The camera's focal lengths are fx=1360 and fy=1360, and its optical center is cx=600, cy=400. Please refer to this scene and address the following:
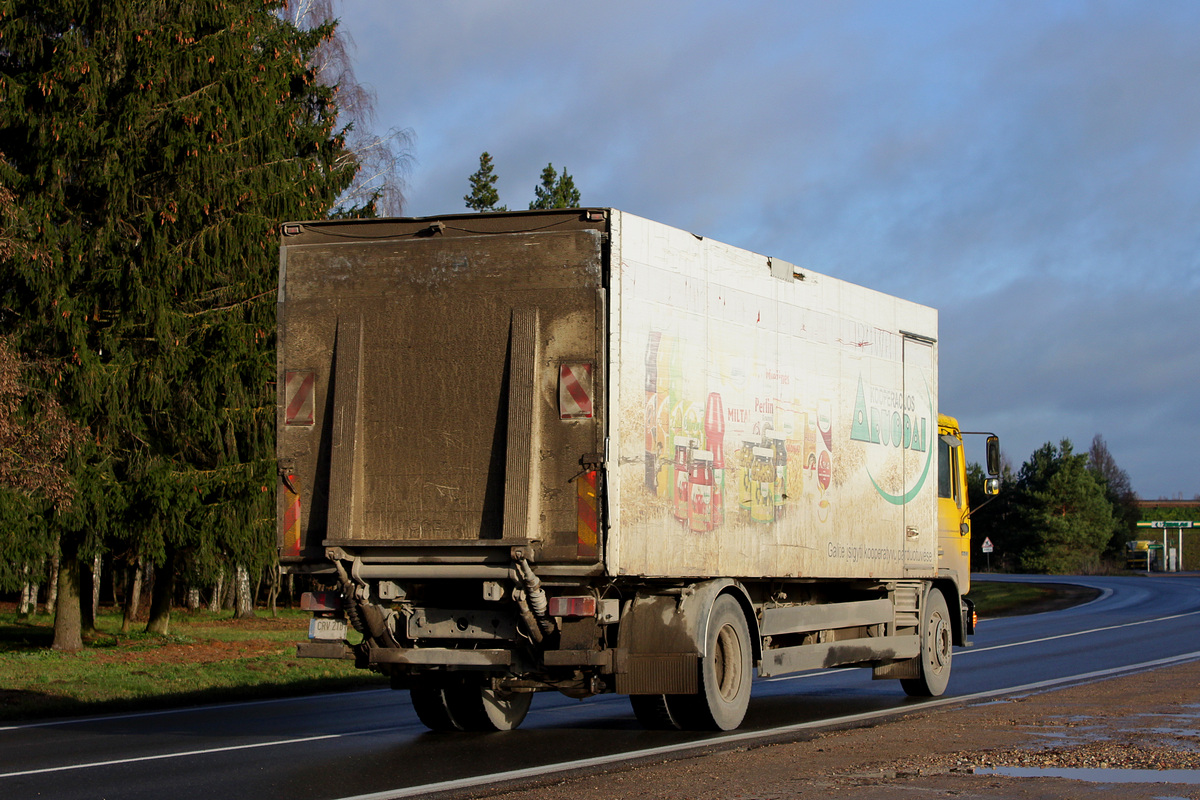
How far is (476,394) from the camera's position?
9547 millimetres

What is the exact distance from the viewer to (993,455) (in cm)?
1519

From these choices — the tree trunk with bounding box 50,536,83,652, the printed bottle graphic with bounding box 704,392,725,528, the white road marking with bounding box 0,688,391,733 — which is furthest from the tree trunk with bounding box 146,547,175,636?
the printed bottle graphic with bounding box 704,392,725,528

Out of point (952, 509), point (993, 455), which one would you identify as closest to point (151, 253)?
point (952, 509)

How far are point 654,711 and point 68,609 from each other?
57.1 ft

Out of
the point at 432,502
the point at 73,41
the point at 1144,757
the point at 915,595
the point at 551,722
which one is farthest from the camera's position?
the point at 73,41

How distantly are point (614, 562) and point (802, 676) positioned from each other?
876 centimetres

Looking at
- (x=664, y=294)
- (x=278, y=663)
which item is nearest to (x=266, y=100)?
(x=278, y=663)

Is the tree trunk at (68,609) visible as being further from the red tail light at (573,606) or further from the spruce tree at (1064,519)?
the spruce tree at (1064,519)

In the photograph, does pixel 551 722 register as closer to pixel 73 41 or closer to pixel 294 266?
pixel 294 266

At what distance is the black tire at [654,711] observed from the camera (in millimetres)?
10328

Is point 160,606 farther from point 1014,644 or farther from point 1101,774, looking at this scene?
point 1101,774

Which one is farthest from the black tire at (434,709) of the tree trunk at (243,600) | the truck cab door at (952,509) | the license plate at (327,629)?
the tree trunk at (243,600)

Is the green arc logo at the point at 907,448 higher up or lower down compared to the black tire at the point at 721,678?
higher up

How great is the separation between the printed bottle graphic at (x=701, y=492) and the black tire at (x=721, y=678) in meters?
0.68
